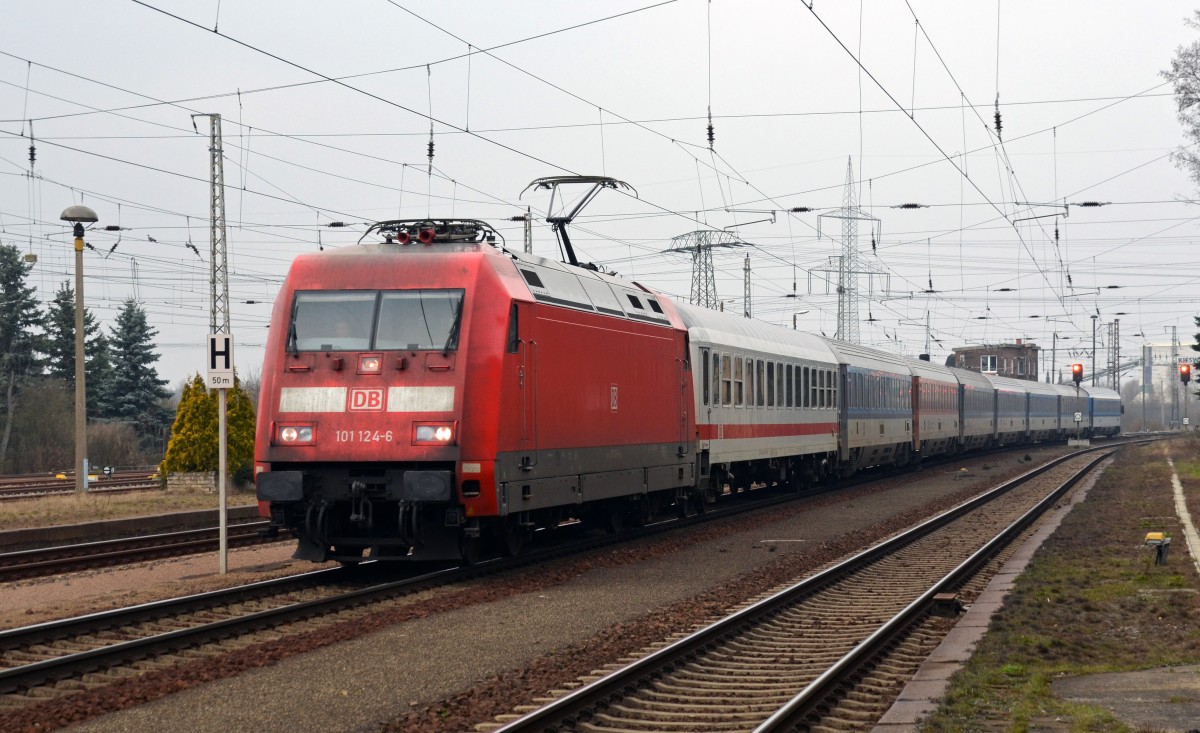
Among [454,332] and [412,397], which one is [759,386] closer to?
[454,332]

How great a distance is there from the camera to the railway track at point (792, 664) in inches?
318

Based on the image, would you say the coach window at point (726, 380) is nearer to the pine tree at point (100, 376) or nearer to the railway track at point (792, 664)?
the railway track at point (792, 664)

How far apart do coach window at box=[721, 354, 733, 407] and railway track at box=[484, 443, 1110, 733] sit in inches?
289

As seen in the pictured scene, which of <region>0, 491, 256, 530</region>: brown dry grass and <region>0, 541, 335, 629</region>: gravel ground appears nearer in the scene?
<region>0, 541, 335, 629</region>: gravel ground

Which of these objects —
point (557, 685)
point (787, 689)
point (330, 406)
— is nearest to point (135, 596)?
point (330, 406)

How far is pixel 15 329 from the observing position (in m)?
63.7

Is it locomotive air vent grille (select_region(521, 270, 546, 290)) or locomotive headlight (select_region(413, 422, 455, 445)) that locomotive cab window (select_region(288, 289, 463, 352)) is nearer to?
locomotive headlight (select_region(413, 422, 455, 445))

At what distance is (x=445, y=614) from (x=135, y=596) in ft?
11.7

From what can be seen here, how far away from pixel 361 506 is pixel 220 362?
277cm

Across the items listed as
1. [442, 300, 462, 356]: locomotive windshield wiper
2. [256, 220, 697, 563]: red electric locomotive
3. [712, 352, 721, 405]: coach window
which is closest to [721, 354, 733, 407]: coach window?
[712, 352, 721, 405]: coach window

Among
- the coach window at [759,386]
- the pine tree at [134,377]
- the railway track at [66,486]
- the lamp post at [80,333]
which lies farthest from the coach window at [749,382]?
the pine tree at [134,377]

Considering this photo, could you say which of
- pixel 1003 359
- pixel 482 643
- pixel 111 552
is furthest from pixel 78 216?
pixel 1003 359

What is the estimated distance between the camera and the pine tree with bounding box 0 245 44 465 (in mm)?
62969

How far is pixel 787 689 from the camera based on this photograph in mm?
9086
